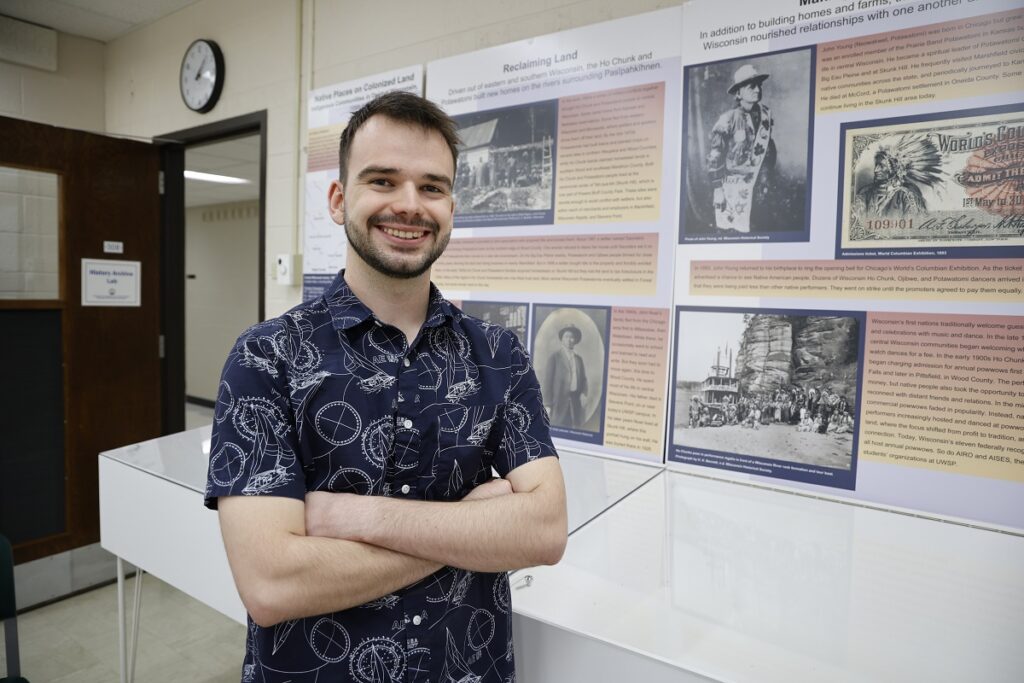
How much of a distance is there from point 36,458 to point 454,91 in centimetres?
259

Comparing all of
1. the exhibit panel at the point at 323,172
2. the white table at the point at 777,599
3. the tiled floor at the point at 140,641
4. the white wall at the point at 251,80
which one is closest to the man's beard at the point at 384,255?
the white table at the point at 777,599

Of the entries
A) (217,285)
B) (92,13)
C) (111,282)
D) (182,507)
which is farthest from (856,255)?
(217,285)

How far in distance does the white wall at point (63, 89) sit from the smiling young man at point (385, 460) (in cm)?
341

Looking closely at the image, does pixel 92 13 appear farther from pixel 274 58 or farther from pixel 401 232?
pixel 401 232

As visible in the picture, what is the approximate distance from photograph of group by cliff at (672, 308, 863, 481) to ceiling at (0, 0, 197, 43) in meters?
3.15

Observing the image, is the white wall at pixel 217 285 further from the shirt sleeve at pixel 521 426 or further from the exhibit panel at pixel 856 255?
the shirt sleeve at pixel 521 426

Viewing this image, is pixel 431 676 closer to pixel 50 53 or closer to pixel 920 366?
pixel 920 366

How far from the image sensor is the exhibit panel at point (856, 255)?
4.08 ft

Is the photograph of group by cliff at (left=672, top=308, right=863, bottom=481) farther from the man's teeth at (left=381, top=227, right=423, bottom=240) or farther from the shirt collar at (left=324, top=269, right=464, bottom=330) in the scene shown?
the man's teeth at (left=381, top=227, right=423, bottom=240)

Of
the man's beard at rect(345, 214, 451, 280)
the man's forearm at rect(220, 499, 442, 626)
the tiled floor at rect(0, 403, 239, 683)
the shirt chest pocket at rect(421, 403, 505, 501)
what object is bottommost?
the tiled floor at rect(0, 403, 239, 683)

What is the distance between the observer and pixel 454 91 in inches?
80.4

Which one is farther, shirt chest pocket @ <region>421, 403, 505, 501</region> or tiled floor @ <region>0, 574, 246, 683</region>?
tiled floor @ <region>0, 574, 246, 683</region>

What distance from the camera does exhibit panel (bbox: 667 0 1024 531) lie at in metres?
1.24

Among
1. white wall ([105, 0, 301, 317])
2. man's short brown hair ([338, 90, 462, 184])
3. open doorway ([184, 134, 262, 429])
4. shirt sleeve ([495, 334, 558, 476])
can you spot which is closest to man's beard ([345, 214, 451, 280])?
man's short brown hair ([338, 90, 462, 184])
